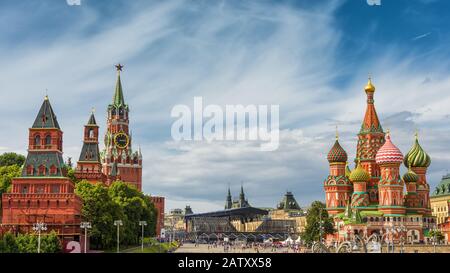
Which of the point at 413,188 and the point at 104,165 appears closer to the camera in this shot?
the point at 413,188

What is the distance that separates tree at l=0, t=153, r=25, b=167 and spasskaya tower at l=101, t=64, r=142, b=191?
171ft

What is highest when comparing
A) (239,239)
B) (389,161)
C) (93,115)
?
(93,115)

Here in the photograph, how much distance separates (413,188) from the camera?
412ft

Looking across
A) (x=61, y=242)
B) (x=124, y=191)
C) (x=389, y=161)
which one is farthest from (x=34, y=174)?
(x=389, y=161)

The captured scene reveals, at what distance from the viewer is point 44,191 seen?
256 ft

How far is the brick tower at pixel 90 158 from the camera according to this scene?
369ft

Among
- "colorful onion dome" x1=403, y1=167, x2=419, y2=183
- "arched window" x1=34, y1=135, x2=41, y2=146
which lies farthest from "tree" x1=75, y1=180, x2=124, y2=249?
"colorful onion dome" x1=403, y1=167, x2=419, y2=183

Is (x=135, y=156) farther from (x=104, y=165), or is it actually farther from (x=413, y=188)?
(x=413, y=188)

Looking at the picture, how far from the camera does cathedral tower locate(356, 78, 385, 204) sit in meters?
130

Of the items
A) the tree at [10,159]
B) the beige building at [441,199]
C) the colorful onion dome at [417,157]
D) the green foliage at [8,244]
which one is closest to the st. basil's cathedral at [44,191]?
the green foliage at [8,244]

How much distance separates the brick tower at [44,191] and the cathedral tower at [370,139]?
68.1 meters

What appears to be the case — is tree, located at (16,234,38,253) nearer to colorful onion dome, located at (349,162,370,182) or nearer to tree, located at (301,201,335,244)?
tree, located at (301,201,335,244)

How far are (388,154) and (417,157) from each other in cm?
1251
